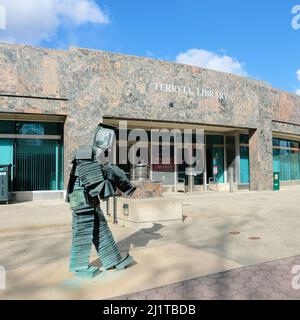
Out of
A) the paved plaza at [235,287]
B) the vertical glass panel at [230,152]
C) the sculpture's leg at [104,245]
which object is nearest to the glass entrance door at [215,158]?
the vertical glass panel at [230,152]

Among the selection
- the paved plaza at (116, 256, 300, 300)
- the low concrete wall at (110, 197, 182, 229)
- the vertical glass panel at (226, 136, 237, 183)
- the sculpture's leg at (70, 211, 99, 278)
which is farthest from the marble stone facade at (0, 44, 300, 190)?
the paved plaza at (116, 256, 300, 300)

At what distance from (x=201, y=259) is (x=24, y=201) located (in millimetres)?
10184

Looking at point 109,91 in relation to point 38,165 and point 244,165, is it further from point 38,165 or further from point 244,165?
point 244,165

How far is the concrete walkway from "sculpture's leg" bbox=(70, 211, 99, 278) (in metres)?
0.15

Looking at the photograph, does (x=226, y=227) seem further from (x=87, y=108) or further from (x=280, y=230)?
(x=87, y=108)

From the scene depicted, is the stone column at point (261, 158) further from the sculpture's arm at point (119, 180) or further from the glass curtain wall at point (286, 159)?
the sculpture's arm at point (119, 180)

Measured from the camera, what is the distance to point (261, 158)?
744 inches

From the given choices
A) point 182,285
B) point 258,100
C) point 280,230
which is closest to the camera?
point 182,285

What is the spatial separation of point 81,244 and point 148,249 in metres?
1.73

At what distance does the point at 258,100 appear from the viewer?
18875 millimetres

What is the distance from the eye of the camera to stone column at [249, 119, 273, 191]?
18.8 m

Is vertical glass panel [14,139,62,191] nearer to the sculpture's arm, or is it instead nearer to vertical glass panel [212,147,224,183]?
vertical glass panel [212,147,224,183]

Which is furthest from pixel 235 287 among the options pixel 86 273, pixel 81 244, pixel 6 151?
pixel 6 151
